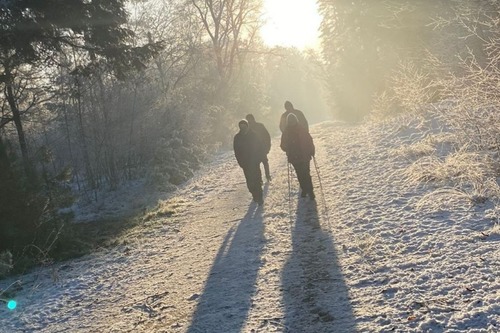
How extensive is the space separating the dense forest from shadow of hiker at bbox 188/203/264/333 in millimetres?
3419

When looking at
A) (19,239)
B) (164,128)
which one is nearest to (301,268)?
(19,239)

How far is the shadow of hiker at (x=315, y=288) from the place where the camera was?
4.32 m

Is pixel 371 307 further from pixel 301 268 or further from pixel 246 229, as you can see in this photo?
pixel 246 229

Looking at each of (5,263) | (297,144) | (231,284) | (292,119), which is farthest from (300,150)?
(5,263)

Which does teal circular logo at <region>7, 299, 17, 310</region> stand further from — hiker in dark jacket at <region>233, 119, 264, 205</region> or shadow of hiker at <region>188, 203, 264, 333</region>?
hiker in dark jacket at <region>233, 119, 264, 205</region>

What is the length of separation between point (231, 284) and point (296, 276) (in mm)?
883

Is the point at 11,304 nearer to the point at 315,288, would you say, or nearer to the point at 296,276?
the point at 296,276

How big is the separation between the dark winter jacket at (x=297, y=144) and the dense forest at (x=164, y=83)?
9.60 feet

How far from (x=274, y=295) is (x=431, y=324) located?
183 cm

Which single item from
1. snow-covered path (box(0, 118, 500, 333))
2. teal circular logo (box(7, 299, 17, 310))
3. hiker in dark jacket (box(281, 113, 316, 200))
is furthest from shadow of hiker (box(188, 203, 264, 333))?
teal circular logo (box(7, 299, 17, 310))

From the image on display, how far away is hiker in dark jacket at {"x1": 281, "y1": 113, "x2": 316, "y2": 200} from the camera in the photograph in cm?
929

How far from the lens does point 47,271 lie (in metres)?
7.48

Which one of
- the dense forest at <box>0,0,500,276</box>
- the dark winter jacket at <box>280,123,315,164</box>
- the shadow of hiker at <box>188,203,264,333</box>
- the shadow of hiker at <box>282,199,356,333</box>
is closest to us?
the shadow of hiker at <box>282,199,356,333</box>

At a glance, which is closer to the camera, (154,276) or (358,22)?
(154,276)
